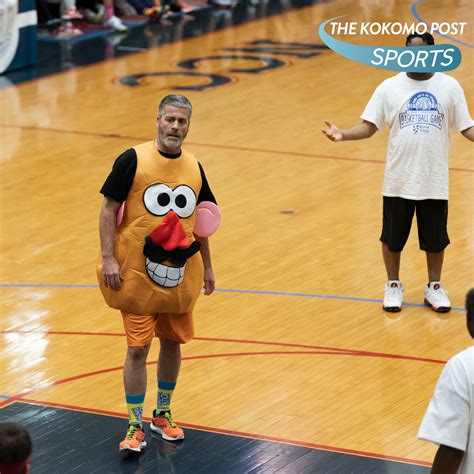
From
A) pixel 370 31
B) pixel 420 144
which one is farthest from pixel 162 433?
pixel 370 31

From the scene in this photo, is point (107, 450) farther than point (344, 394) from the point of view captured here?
No

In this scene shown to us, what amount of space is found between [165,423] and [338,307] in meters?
2.49

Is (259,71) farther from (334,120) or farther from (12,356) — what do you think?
(12,356)

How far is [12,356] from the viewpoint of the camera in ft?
26.7

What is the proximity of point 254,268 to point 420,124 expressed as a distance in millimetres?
1922

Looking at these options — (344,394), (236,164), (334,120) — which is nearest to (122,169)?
(344,394)

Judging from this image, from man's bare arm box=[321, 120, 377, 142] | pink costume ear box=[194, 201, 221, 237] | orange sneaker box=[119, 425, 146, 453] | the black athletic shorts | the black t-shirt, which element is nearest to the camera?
the black t-shirt

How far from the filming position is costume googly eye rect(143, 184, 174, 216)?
6.54 m

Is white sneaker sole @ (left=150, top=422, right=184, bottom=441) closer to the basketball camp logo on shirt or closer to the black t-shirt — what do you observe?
the black t-shirt

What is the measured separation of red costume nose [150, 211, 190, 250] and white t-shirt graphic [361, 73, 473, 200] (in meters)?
2.71

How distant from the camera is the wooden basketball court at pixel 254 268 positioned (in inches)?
292

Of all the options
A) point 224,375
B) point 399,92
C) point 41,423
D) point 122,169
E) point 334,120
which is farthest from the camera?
point 334,120

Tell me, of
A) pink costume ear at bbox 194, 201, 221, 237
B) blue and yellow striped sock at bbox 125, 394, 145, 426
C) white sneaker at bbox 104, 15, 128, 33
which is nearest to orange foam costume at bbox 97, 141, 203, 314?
pink costume ear at bbox 194, 201, 221, 237

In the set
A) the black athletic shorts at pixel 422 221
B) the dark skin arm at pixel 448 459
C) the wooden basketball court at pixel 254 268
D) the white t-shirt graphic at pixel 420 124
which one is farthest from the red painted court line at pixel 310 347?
the dark skin arm at pixel 448 459
